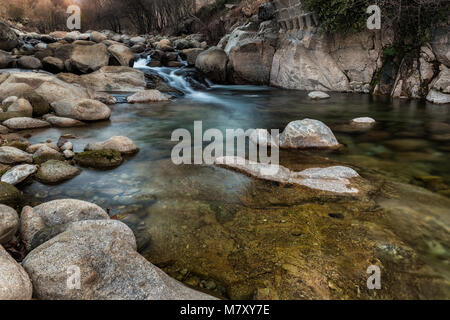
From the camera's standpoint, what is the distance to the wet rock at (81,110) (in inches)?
326

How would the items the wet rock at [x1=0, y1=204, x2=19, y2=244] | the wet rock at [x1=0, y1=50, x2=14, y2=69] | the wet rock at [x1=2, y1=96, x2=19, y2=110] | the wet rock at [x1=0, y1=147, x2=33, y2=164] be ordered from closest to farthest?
the wet rock at [x1=0, y1=204, x2=19, y2=244] < the wet rock at [x1=0, y1=147, x2=33, y2=164] < the wet rock at [x1=2, y1=96, x2=19, y2=110] < the wet rock at [x1=0, y1=50, x2=14, y2=69]

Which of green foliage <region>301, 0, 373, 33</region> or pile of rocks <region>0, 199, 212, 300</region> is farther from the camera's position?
green foliage <region>301, 0, 373, 33</region>

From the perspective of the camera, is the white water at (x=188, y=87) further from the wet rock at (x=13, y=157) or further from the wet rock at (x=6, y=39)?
the wet rock at (x=13, y=157)

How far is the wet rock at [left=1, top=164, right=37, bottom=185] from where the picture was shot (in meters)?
4.13

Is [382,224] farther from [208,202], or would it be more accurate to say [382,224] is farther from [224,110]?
[224,110]

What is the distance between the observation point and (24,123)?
24.2ft

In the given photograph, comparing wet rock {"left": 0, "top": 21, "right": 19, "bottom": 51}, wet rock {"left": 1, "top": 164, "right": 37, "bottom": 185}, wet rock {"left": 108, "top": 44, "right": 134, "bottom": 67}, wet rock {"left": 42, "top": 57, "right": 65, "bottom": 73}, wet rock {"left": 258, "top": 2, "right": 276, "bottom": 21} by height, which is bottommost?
wet rock {"left": 1, "top": 164, "right": 37, "bottom": 185}

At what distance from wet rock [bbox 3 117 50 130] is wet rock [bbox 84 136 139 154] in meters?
2.91

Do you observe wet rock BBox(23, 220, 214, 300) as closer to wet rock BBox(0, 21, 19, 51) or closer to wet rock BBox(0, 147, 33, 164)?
wet rock BBox(0, 147, 33, 164)

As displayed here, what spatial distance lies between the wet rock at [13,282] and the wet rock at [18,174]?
2.54m

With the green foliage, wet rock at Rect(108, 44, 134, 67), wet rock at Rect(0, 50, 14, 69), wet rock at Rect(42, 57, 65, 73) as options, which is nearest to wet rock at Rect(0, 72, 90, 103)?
wet rock at Rect(42, 57, 65, 73)

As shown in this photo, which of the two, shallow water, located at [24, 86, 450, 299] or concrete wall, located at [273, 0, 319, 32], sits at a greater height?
concrete wall, located at [273, 0, 319, 32]
